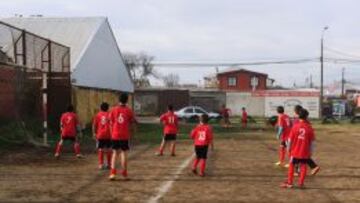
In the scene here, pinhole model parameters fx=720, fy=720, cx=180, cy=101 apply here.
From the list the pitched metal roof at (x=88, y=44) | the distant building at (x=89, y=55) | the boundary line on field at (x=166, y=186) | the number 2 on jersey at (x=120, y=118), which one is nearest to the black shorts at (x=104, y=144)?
the boundary line on field at (x=166, y=186)

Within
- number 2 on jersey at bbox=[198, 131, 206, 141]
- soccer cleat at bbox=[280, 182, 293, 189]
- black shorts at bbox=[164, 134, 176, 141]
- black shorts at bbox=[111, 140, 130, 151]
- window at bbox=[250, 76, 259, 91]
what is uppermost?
window at bbox=[250, 76, 259, 91]

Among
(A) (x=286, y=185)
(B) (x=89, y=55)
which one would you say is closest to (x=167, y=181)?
(A) (x=286, y=185)

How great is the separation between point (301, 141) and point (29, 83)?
17.7 m

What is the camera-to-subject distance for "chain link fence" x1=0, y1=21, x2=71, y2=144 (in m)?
26.0

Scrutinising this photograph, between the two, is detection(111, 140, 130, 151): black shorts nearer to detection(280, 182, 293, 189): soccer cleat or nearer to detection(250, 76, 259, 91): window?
detection(280, 182, 293, 189): soccer cleat

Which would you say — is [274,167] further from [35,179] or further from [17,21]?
[17,21]

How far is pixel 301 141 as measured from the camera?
47.0 ft

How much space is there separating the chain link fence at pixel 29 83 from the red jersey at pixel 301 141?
40.8ft

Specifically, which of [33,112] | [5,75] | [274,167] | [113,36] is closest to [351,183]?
[274,167]

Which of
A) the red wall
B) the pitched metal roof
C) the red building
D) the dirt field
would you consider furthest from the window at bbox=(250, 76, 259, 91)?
the dirt field

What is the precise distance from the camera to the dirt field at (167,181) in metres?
12.5

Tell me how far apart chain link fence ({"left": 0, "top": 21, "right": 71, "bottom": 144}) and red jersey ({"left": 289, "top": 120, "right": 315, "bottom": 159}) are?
12.4 meters

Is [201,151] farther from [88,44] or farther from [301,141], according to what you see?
[88,44]

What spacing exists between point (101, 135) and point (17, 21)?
3660 cm
